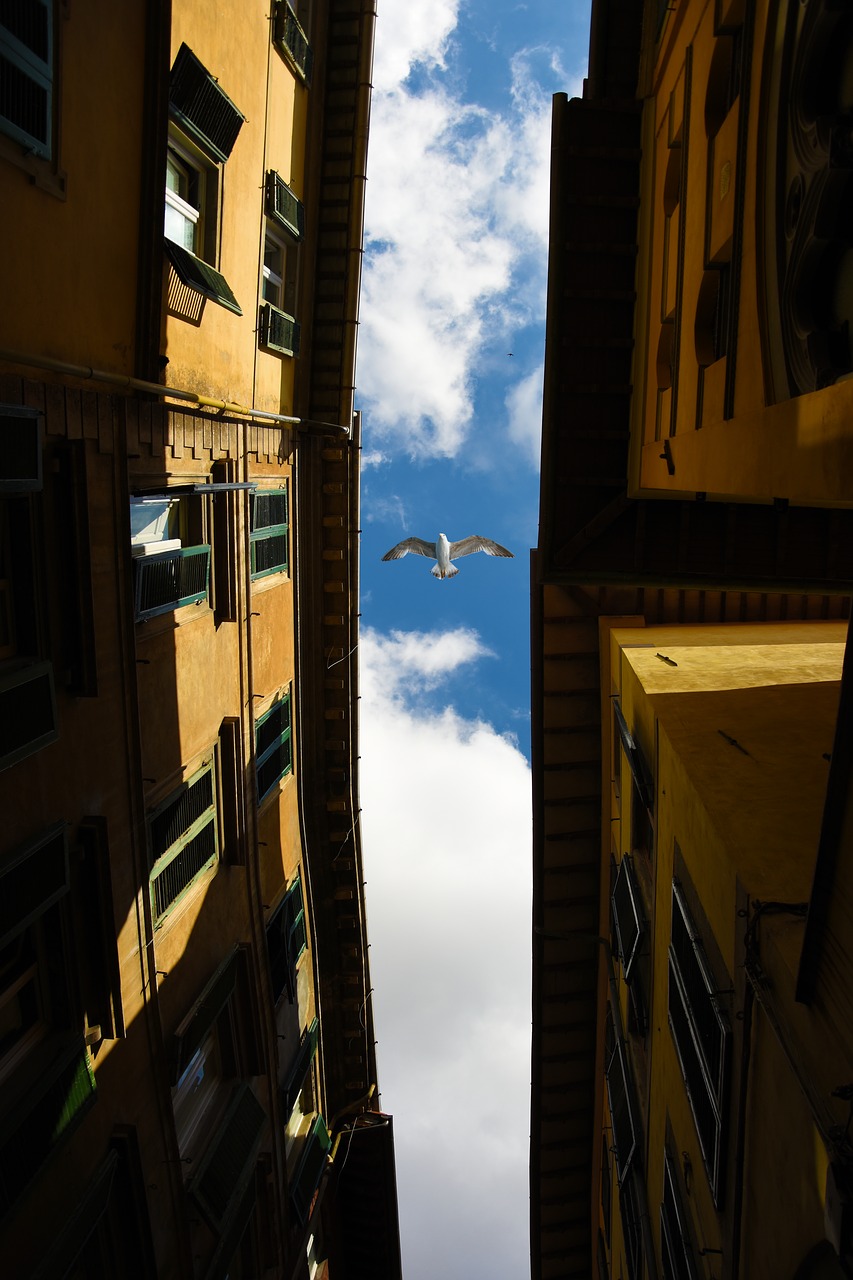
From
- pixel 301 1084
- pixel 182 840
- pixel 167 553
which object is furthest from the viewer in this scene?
pixel 301 1084

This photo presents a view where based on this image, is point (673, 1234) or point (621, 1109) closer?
point (673, 1234)

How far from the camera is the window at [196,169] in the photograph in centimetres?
938

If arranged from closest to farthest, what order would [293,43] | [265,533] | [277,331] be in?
[293,43] → [277,331] → [265,533]

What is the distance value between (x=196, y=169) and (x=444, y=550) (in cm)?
1341

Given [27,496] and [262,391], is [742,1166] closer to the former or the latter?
[27,496]

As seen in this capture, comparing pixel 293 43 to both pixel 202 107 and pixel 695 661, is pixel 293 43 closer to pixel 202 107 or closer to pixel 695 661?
pixel 202 107

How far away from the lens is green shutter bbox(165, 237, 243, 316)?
9.28 metres

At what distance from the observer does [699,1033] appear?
27.5ft

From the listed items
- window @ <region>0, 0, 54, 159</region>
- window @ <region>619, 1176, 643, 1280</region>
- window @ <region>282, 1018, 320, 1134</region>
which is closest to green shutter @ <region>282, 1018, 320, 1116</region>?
window @ <region>282, 1018, 320, 1134</region>

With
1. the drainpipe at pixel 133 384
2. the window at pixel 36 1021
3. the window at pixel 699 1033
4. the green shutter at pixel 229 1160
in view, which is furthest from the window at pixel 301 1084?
the drainpipe at pixel 133 384

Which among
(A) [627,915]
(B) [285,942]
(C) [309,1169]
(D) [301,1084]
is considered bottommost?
(C) [309,1169]

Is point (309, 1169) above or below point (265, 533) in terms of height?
below

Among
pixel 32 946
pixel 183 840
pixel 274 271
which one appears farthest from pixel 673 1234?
pixel 274 271

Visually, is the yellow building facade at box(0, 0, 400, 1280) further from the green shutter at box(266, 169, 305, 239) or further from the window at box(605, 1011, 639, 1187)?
the window at box(605, 1011, 639, 1187)
